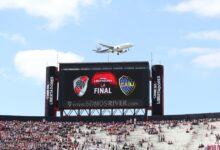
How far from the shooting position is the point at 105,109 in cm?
10862

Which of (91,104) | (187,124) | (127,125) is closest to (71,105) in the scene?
(91,104)

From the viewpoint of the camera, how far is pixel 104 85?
109 metres

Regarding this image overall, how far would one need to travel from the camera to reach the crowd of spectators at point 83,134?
93.4 metres

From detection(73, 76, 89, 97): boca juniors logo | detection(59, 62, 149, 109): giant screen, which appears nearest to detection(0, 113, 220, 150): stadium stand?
detection(59, 62, 149, 109): giant screen

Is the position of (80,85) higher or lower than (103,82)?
lower

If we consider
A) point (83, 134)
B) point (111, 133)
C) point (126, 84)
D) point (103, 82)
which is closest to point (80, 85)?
point (103, 82)

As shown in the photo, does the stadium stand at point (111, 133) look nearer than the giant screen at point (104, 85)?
Yes

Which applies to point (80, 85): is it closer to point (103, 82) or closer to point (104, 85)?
point (103, 82)

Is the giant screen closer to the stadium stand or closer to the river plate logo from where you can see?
the river plate logo

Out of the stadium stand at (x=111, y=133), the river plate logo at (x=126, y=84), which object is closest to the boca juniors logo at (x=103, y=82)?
the river plate logo at (x=126, y=84)

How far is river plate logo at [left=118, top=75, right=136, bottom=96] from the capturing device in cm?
10806

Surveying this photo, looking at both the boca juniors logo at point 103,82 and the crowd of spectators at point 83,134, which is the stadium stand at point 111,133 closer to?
the crowd of spectators at point 83,134

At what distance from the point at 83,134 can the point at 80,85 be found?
440 inches

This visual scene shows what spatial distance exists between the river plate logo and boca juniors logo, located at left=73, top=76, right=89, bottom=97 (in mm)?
5194
